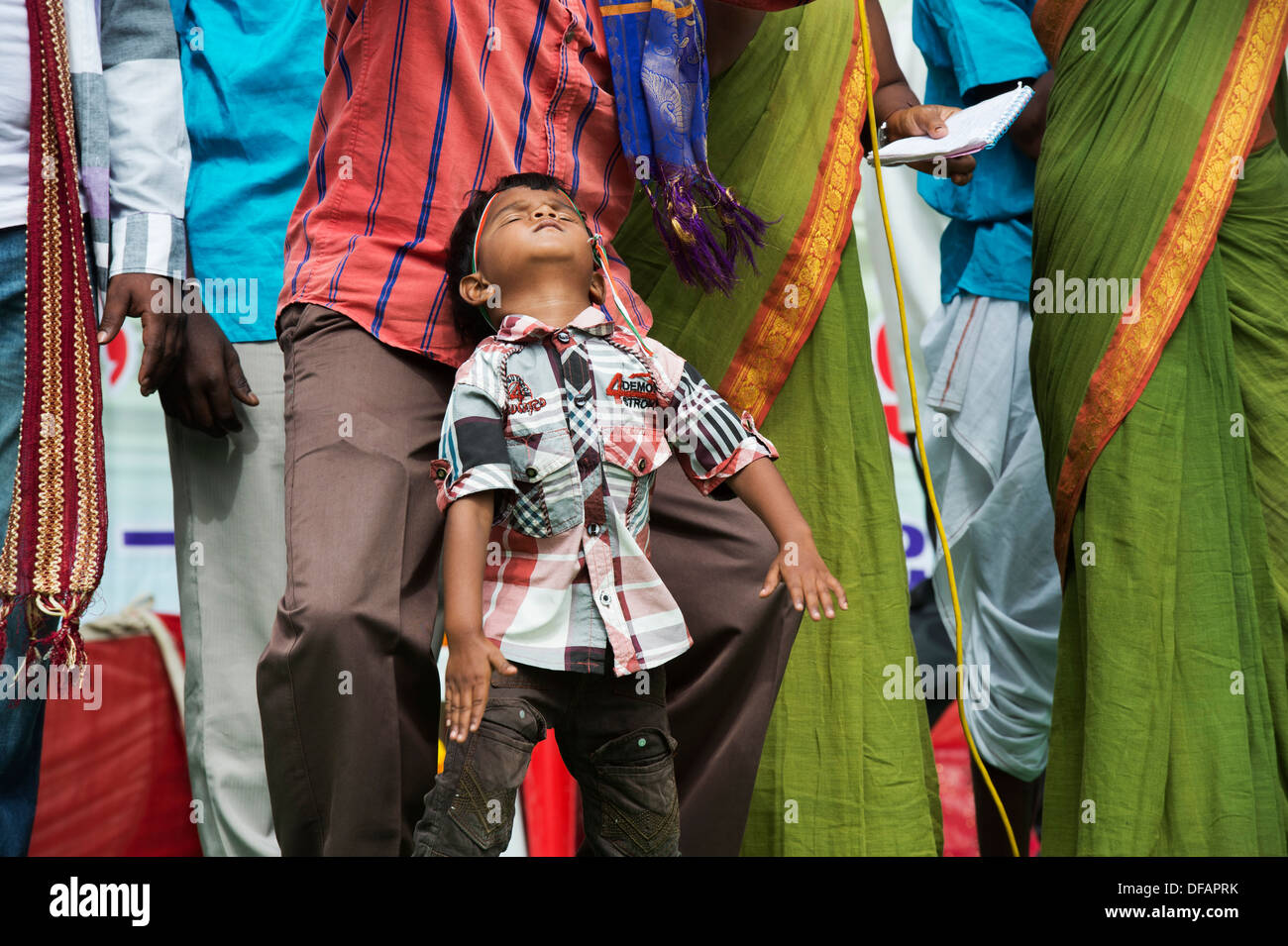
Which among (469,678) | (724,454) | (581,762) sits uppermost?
(724,454)

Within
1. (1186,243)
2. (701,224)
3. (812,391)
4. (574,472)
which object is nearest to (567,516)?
(574,472)

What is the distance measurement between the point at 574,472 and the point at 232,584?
3.21ft

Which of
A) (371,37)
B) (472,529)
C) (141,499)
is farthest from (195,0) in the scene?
(472,529)

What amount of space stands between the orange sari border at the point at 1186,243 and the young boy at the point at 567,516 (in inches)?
33.3

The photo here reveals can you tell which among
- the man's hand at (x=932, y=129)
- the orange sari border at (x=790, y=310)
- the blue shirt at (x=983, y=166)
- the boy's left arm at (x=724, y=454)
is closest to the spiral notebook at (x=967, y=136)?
the man's hand at (x=932, y=129)

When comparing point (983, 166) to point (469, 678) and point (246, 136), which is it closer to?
point (246, 136)

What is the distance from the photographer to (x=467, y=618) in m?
1.55

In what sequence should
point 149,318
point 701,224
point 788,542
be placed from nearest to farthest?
point 788,542, point 701,224, point 149,318

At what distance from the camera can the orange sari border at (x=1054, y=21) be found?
246cm

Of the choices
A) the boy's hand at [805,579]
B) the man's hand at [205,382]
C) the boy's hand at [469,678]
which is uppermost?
the man's hand at [205,382]

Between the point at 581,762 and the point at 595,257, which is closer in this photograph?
the point at 581,762

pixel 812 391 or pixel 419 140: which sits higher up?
pixel 419 140

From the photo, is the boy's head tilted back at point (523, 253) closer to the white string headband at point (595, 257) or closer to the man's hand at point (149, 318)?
the white string headband at point (595, 257)
